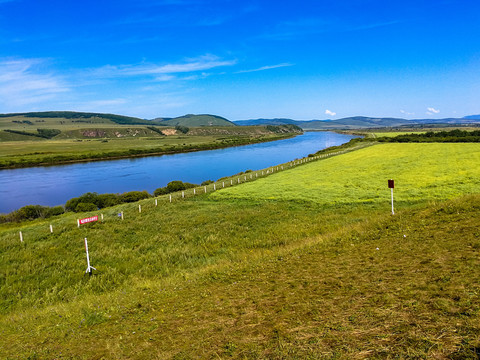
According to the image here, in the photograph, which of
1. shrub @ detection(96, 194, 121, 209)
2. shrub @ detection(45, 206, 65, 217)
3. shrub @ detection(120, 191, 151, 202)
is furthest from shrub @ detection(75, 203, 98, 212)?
shrub @ detection(120, 191, 151, 202)

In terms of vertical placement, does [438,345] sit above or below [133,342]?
above

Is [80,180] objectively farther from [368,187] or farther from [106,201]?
[368,187]

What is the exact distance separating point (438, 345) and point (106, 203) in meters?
38.2

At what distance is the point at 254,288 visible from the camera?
8984 millimetres

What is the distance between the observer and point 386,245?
1113 centimetres

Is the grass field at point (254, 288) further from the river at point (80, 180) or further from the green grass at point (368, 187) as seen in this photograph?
the river at point (80, 180)

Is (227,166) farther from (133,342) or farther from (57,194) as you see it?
(133,342)

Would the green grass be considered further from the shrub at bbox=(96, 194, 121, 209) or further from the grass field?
the shrub at bbox=(96, 194, 121, 209)

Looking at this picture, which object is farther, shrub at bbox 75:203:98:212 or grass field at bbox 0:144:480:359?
shrub at bbox 75:203:98:212

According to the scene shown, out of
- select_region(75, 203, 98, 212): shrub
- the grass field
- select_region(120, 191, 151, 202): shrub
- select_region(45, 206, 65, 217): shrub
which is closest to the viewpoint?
the grass field

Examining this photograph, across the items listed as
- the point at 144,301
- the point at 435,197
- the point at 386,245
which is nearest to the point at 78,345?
the point at 144,301

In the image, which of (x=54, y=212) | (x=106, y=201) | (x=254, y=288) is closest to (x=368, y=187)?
(x=254, y=288)

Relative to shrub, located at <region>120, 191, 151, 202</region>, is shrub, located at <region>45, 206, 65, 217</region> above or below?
below

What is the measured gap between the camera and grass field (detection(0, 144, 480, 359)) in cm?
577
